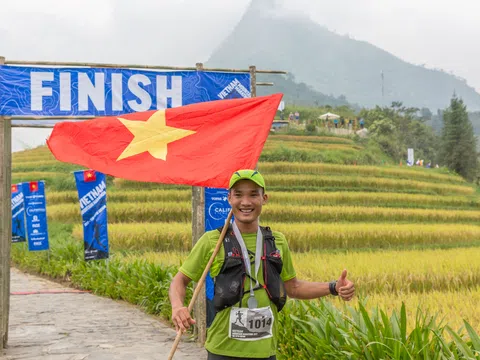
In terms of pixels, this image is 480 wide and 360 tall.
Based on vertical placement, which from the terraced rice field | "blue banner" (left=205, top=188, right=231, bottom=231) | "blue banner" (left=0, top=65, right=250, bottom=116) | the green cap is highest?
"blue banner" (left=0, top=65, right=250, bottom=116)

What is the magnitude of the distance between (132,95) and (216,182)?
10.5ft

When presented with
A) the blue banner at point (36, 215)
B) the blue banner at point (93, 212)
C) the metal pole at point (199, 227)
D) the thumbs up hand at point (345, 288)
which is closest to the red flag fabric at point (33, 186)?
the blue banner at point (36, 215)

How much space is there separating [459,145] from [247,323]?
5793 centimetres

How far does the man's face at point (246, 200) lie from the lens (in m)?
3.57

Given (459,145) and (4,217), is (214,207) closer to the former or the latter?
(4,217)

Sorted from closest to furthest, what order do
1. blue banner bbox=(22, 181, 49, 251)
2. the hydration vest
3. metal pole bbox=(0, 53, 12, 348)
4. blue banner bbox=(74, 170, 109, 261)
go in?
1. the hydration vest
2. metal pole bbox=(0, 53, 12, 348)
3. blue banner bbox=(74, 170, 109, 261)
4. blue banner bbox=(22, 181, 49, 251)

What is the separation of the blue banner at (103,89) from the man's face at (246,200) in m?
4.08

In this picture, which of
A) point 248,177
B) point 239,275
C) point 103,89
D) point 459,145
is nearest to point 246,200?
point 248,177

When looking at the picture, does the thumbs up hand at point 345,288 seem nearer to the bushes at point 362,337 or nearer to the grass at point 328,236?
the bushes at point 362,337

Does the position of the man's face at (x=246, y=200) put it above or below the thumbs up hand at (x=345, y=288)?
above

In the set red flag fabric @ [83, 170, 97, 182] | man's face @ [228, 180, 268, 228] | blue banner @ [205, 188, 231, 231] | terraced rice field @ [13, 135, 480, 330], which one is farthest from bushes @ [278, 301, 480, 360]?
red flag fabric @ [83, 170, 97, 182]

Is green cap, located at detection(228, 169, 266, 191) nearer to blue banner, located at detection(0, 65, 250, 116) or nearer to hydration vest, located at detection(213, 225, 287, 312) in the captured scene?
hydration vest, located at detection(213, 225, 287, 312)

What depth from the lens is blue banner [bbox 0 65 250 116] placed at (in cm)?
730

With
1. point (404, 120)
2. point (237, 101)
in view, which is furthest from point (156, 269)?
point (404, 120)
